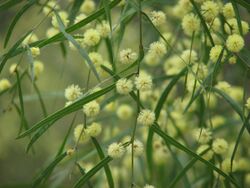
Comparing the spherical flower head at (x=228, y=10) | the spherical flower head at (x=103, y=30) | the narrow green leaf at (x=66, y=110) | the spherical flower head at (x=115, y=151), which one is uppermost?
the spherical flower head at (x=103, y=30)

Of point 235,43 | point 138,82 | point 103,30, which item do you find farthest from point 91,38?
point 235,43

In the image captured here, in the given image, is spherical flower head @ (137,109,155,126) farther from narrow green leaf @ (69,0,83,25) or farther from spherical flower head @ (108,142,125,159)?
narrow green leaf @ (69,0,83,25)

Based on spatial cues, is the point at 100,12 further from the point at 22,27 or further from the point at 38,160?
the point at 38,160

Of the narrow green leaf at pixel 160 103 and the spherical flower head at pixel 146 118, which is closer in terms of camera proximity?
the spherical flower head at pixel 146 118

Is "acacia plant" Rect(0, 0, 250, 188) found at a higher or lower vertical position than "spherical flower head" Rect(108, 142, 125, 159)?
higher

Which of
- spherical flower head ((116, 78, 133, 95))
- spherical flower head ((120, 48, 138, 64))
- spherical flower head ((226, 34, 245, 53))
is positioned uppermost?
spherical flower head ((120, 48, 138, 64))

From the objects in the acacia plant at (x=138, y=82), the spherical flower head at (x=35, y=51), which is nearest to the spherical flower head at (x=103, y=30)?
the acacia plant at (x=138, y=82)

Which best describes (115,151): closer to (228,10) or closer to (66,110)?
(66,110)

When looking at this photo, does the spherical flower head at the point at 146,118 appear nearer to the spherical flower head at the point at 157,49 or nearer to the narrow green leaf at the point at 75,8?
the spherical flower head at the point at 157,49

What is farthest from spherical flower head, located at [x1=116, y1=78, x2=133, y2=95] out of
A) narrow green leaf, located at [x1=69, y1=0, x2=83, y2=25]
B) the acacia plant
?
narrow green leaf, located at [x1=69, y1=0, x2=83, y2=25]
